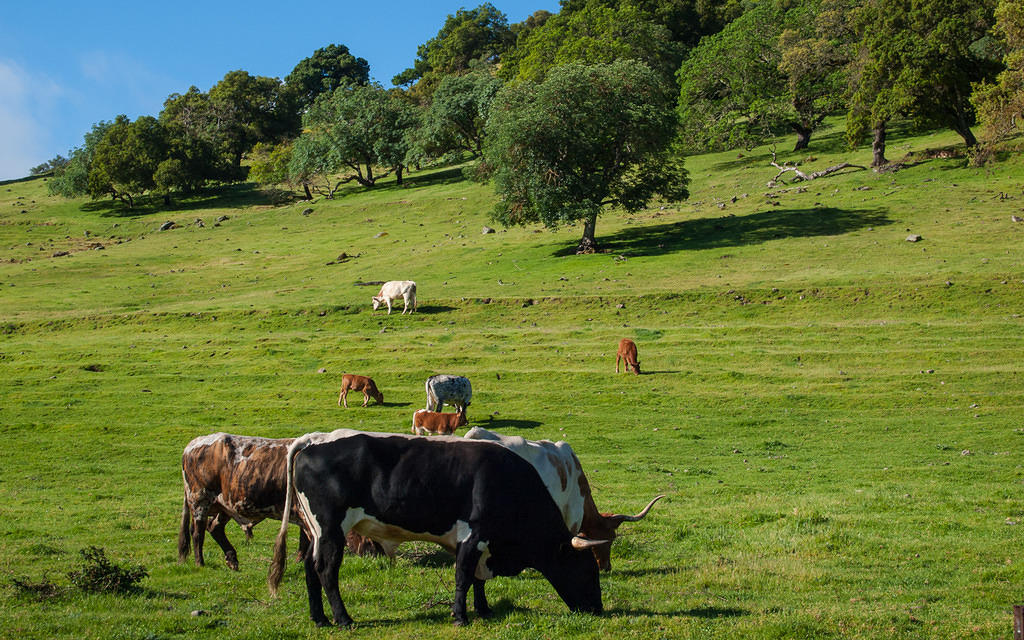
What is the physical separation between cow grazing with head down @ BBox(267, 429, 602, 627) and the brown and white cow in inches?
106

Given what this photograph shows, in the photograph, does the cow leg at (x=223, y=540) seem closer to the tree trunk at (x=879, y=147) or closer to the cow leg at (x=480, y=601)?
→ the cow leg at (x=480, y=601)

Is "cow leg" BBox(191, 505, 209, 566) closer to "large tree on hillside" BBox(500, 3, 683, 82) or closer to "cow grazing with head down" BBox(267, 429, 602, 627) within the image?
"cow grazing with head down" BBox(267, 429, 602, 627)

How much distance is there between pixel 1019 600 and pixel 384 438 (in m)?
7.71

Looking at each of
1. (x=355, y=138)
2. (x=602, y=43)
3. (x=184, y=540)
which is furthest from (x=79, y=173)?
(x=184, y=540)

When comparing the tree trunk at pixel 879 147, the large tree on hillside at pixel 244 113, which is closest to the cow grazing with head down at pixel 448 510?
the tree trunk at pixel 879 147

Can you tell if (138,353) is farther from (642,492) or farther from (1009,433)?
(1009,433)

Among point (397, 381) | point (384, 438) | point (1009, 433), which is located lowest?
point (1009, 433)

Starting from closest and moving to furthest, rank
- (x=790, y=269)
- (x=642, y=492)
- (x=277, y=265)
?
(x=642, y=492), (x=790, y=269), (x=277, y=265)

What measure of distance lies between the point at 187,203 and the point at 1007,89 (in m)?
72.3

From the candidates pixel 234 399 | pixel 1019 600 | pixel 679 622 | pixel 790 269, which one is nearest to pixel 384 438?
pixel 679 622

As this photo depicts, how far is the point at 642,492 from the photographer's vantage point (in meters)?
18.0

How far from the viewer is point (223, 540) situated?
43.5 ft

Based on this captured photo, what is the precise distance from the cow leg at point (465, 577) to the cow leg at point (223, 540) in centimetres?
435

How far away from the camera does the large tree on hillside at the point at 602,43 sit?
266ft
